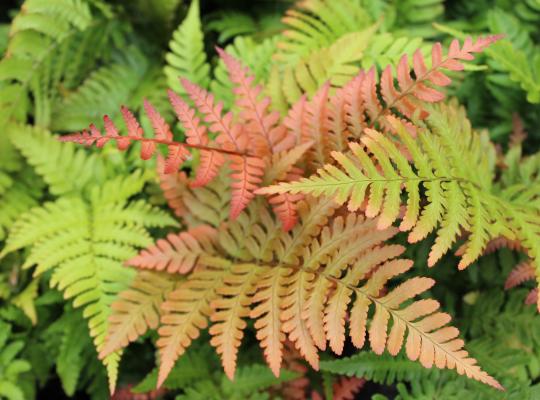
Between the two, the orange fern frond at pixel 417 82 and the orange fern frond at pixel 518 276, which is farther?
the orange fern frond at pixel 518 276

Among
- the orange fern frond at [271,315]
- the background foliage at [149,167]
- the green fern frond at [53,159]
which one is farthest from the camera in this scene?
the green fern frond at [53,159]

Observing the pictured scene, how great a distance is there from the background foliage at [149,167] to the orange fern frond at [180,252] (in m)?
0.12

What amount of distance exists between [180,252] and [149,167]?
52 cm

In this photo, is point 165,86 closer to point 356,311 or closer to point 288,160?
point 288,160

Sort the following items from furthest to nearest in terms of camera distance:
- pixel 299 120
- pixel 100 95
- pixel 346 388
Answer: pixel 100 95 < pixel 346 388 < pixel 299 120

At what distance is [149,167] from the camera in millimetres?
2271

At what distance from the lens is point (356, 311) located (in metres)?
1.56

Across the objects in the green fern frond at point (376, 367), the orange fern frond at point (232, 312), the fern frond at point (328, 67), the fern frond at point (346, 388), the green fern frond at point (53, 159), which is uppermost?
the fern frond at point (328, 67)

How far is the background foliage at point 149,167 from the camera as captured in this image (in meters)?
1.98

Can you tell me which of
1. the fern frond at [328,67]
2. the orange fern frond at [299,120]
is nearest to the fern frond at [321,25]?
the fern frond at [328,67]

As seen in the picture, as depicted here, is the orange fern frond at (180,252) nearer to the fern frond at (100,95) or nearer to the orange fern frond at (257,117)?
the orange fern frond at (257,117)

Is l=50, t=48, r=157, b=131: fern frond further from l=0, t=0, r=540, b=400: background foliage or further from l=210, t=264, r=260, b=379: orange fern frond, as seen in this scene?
l=210, t=264, r=260, b=379: orange fern frond

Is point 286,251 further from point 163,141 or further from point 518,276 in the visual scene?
point 518,276

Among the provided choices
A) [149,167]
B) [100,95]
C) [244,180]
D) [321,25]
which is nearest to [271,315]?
[244,180]
